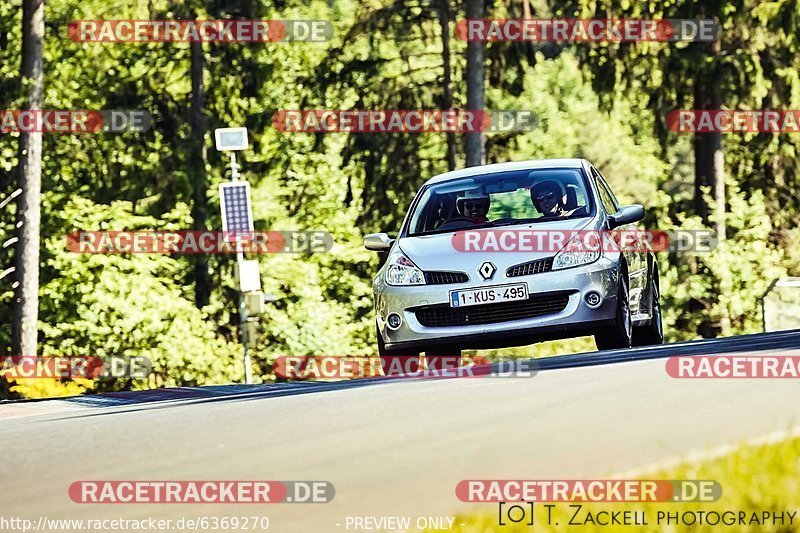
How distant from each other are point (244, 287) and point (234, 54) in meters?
11.1

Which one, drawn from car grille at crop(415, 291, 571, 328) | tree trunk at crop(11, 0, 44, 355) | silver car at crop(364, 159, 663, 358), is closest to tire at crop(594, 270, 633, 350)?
silver car at crop(364, 159, 663, 358)

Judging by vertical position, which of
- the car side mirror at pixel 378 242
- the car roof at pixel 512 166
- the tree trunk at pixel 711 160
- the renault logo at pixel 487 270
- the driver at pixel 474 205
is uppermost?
the tree trunk at pixel 711 160


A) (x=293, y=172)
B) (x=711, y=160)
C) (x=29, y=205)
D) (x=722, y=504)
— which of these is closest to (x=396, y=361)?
(x=722, y=504)

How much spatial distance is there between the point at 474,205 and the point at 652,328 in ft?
8.13

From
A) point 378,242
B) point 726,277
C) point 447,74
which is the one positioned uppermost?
point 447,74

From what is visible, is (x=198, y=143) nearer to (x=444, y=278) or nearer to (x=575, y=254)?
(x=444, y=278)

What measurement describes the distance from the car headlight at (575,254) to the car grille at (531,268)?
0.06 meters

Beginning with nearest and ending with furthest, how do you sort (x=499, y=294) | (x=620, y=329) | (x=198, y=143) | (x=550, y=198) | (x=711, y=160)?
(x=499, y=294) → (x=620, y=329) → (x=550, y=198) → (x=711, y=160) → (x=198, y=143)

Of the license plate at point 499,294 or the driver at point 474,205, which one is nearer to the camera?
the license plate at point 499,294

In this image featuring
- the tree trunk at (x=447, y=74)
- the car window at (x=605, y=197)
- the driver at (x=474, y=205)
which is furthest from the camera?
the tree trunk at (x=447, y=74)

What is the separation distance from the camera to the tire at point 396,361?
1358cm

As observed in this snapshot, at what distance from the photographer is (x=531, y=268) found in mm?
13047

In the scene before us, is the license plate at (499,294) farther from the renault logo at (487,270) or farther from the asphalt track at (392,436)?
the asphalt track at (392,436)

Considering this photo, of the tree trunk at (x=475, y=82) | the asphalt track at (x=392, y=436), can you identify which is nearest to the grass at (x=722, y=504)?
the asphalt track at (x=392, y=436)
